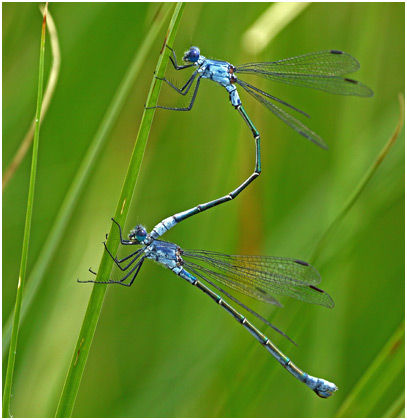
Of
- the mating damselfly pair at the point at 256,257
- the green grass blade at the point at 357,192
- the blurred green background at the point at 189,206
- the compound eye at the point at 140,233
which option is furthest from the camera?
the blurred green background at the point at 189,206

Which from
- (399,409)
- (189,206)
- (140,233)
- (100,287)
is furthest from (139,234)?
(399,409)

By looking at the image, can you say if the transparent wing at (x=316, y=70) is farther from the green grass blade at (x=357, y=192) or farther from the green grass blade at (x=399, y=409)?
the green grass blade at (x=399, y=409)

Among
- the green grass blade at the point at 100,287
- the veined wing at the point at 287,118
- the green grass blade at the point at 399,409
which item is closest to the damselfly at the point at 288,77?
the veined wing at the point at 287,118

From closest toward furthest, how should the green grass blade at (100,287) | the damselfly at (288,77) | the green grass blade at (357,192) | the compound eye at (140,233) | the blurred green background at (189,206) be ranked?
the green grass blade at (100,287)
the green grass blade at (357,192)
the compound eye at (140,233)
the damselfly at (288,77)
the blurred green background at (189,206)

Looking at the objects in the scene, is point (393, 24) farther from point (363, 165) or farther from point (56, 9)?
point (56, 9)

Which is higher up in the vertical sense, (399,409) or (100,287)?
(399,409)

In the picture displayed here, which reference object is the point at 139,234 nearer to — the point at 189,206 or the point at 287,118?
the point at 189,206
